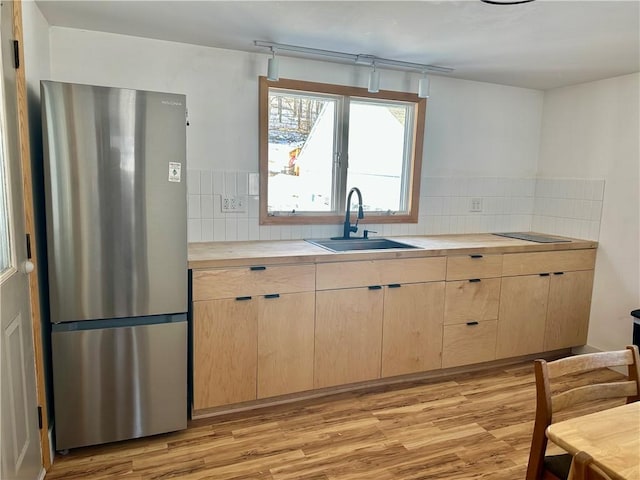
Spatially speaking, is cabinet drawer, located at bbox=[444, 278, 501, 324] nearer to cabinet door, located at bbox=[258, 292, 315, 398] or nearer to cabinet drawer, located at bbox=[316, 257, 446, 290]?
cabinet drawer, located at bbox=[316, 257, 446, 290]

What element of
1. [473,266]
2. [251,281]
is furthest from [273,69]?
[473,266]

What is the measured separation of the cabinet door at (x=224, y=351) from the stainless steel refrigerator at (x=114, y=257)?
0.14 m

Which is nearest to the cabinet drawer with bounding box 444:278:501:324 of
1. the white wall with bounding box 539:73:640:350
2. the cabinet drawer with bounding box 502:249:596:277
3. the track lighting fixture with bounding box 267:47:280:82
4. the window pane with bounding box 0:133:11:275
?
the cabinet drawer with bounding box 502:249:596:277

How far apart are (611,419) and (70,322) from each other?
2.18 meters

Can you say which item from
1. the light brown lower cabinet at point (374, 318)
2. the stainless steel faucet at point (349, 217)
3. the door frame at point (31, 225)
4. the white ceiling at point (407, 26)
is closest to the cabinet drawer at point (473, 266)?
the light brown lower cabinet at point (374, 318)

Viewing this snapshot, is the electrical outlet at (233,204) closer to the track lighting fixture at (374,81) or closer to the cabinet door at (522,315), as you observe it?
the track lighting fixture at (374,81)

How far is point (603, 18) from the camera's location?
7.09 ft

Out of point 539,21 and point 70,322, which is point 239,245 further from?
point 539,21

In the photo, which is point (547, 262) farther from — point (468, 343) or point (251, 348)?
point (251, 348)

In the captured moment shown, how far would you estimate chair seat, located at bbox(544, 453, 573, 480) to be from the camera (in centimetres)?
143

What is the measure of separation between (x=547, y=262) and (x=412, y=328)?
3.94 ft

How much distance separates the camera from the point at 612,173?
11.1 feet

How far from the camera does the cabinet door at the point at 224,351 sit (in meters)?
2.44

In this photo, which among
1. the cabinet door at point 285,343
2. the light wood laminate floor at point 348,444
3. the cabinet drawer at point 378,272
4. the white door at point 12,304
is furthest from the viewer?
the cabinet drawer at point 378,272
